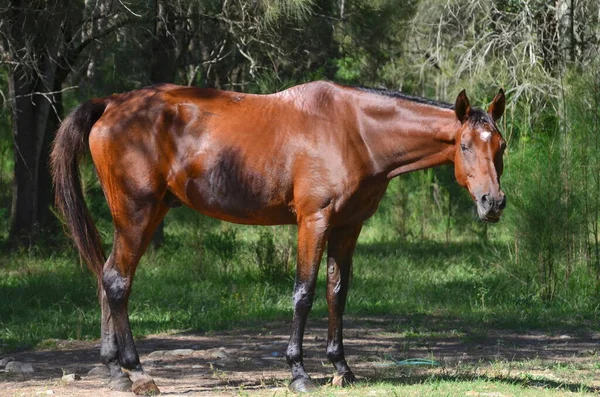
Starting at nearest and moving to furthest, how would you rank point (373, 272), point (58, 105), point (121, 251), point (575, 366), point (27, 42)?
point (121, 251), point (575, 366), point (27, 42), point (373, 272), point (58, 105)

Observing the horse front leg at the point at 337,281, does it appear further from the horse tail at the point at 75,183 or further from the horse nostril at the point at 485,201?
the horse tail at the point at 75,183

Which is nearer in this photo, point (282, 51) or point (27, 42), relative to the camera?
point (27, 42)

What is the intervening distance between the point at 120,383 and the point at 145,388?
0.25 meters

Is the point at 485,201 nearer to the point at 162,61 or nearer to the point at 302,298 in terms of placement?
the point at 302,298

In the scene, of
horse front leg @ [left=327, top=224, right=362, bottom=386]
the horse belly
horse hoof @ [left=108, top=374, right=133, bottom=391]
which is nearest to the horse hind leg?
horse hoof @ [left=108, top=374, right=133, bottom=391]

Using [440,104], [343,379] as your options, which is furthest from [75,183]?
[440,104]

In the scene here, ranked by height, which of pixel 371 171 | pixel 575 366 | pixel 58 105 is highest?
pixel 58 105

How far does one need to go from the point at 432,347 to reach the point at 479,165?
2440mm

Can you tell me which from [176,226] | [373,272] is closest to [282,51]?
[373,272]

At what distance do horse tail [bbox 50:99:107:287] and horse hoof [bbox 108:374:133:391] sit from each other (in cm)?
67

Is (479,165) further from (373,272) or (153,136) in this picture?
(373,272)

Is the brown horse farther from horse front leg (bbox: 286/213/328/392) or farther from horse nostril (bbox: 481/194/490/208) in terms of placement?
horse nostril (bbox: 481/194/490/208)

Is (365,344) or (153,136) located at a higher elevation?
(153,136)

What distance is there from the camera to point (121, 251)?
596 cm
